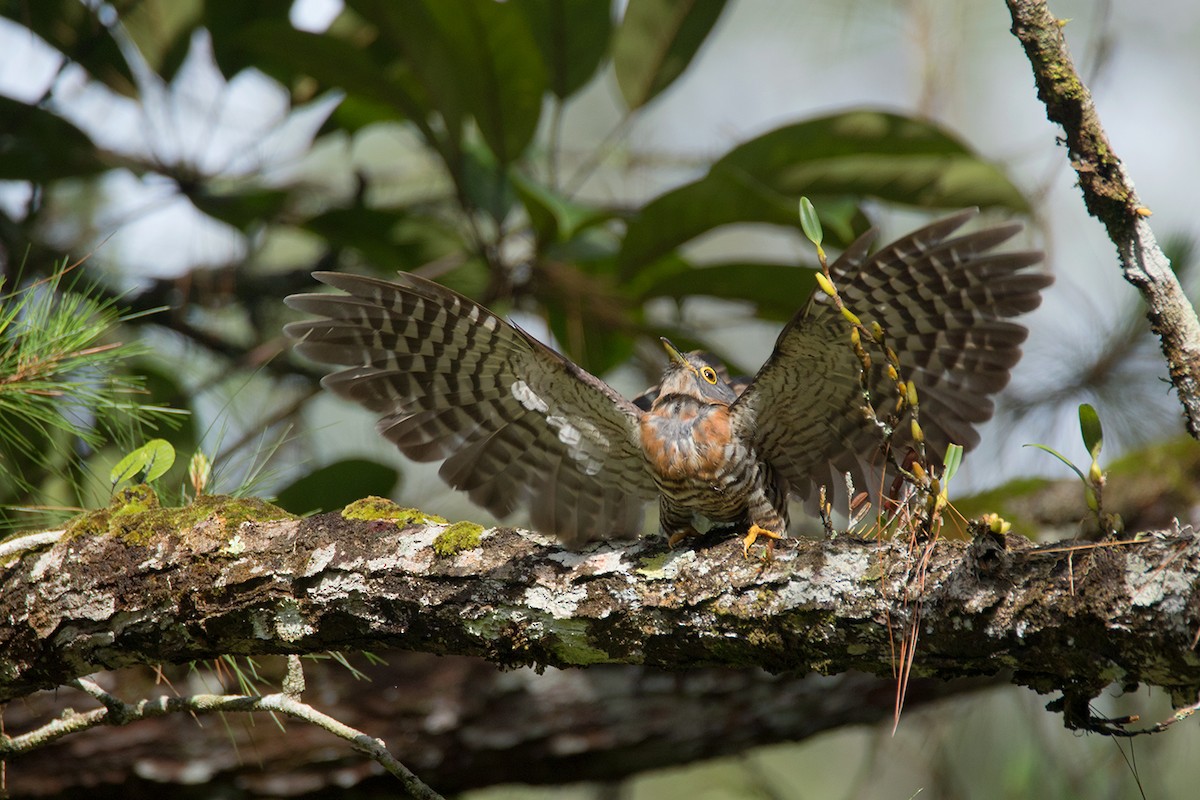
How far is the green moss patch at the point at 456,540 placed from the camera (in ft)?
7.06

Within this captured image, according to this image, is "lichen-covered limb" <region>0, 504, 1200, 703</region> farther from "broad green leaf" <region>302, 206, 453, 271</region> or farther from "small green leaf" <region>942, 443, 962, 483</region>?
"broad green leaf" <region>302, 206, 453, 271</region>

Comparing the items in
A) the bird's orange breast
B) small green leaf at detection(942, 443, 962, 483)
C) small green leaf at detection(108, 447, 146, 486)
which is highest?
small green leaf at detection(942, 443, 962, 483)

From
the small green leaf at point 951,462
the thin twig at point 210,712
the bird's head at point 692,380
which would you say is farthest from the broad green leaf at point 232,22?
the small green leaf at point 951,462

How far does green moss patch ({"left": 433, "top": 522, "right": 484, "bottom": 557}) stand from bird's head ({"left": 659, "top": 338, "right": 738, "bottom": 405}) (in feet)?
3.44

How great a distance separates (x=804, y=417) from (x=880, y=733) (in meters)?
1.69

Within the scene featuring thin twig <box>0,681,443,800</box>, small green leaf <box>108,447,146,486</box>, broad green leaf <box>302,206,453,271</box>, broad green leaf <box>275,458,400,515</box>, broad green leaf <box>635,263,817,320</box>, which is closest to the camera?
thin twig <box>0,681,443,800</box>

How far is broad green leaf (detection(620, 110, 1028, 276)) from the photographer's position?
3.32 metres

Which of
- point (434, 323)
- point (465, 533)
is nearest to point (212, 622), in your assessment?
point (465, 533)

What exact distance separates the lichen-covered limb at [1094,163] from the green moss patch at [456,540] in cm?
138

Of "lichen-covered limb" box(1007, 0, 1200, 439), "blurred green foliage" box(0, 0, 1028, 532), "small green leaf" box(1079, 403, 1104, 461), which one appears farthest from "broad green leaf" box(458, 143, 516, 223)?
"small green leaf" box(1079, 403, 1104, 461)

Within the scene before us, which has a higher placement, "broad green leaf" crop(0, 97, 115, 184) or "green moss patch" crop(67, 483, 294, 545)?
"broad green leaf" crop(0, 97, 115, 184)

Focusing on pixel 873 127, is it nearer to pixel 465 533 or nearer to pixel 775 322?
pixel 775 322

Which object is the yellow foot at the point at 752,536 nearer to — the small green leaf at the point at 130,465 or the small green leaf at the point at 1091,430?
the small green leaf at the point at 1091,430

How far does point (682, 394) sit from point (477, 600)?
1.19 meters
